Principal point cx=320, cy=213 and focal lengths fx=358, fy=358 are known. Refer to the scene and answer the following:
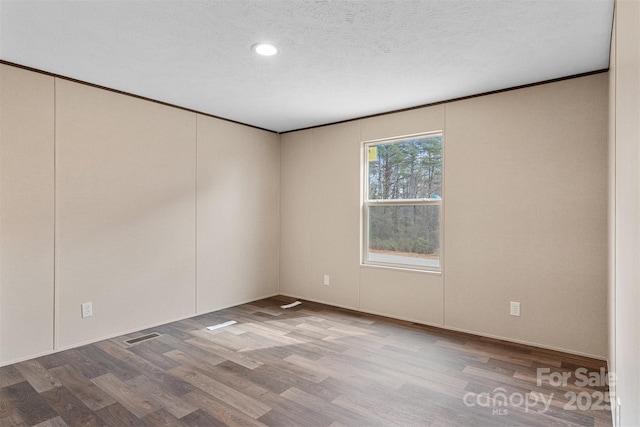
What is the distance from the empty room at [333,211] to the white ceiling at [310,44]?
0.02 metres

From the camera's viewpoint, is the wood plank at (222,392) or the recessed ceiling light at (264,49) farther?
the recessed ceiling light at (264,49)

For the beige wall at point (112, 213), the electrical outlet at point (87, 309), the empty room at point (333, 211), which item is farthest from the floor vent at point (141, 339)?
the electrical outlet at point (87, 309)

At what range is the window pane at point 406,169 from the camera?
395 centimetres

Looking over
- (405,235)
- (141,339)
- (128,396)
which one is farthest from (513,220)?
(141,339)

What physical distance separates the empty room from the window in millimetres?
26

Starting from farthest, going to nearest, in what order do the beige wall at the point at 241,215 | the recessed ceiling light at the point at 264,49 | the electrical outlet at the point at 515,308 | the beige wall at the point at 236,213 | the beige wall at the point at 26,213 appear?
the beige wall at the point at 236,213 < the electrical outlet at the point at 515,308 < the beige wall at the point at 241,215 < the beige wall at the point at 26,213 < the recessed ceiling light at the point at 264,49

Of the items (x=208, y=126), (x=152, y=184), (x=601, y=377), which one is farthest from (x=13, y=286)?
(x=601, y=377)

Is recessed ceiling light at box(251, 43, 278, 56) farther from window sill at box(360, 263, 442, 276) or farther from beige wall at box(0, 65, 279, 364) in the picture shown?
window sill at box(360, 263, 442, 276)

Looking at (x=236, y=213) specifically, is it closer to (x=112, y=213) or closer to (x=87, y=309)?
(x=112, y=213)

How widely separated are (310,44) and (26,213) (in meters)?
2.65

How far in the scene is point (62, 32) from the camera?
2.38 metres

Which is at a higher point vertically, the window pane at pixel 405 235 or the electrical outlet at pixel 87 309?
the window pane at pixel 405 235

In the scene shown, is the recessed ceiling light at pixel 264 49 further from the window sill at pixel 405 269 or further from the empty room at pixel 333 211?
the window sill at pixel 405 269

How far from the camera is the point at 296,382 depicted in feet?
8.53
